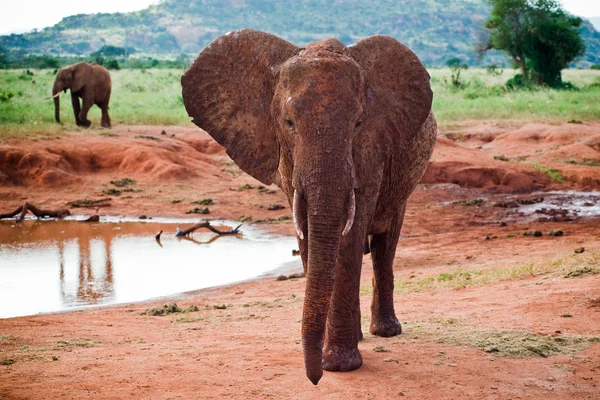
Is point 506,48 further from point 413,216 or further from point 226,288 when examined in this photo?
point 226,288

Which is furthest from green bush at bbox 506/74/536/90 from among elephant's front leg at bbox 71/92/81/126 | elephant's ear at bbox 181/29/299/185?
elephant's ear at bbox 181/29/299/185

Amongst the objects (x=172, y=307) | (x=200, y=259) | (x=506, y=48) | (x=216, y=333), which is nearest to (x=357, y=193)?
(x=216, y=333)

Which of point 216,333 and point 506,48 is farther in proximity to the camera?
point 506,48

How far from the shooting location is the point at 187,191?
20.2 metres

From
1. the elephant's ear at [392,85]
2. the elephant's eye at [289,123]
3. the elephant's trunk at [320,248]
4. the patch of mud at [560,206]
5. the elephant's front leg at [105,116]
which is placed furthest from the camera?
the elephant's front leg at [105,116]

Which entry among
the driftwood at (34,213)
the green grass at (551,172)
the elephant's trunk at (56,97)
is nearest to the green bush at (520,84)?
the green grass at (551,172)

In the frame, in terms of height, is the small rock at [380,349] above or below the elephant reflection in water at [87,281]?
above

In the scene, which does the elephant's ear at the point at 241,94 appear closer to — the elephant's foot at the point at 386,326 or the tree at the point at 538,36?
the elephant's foot at the point at 386,326

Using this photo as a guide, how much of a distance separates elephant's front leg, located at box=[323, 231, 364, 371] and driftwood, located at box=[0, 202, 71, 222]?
1250cm

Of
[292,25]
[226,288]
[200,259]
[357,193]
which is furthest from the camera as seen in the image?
[292,25]

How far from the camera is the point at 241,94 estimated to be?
→ 21.4ft

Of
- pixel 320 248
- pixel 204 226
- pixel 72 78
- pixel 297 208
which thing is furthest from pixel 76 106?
pixel 320 248

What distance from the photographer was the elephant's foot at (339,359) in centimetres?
600

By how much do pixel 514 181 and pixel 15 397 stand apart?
16.3 meters
